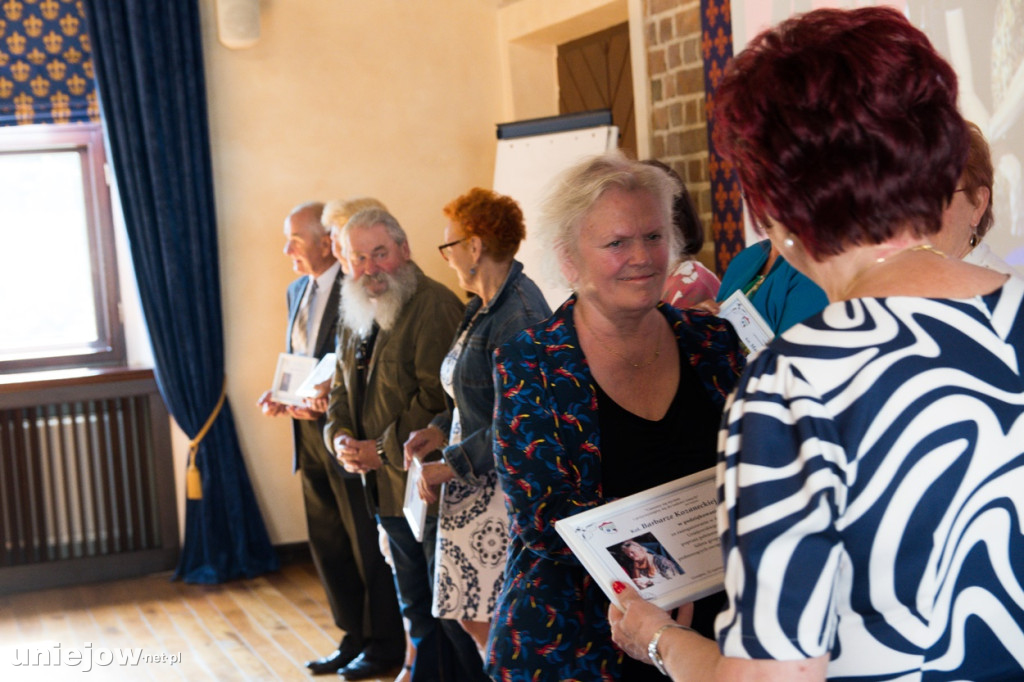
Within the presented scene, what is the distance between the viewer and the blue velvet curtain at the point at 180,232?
5.29 m

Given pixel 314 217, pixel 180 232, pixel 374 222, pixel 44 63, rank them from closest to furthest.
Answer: pixel 374 222 → pixel 314 217 → pixel 44 63 → pixel 180 232

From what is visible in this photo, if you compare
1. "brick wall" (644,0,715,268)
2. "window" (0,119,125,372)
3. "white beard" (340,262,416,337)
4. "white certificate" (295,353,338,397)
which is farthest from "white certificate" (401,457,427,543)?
"window" (0,119,125,372)

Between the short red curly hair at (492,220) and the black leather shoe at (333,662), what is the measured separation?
1.91 metres

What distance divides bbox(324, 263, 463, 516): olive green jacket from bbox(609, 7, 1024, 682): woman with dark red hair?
2.55 meters

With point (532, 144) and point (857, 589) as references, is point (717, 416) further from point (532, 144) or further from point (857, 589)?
point (532, 144)

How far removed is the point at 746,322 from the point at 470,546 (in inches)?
53.1

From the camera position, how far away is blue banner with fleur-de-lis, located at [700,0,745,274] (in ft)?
13.9

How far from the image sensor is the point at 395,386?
3629mm

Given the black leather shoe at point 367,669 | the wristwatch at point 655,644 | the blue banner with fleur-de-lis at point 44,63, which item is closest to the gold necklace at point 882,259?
the wristwatch at point 655,644

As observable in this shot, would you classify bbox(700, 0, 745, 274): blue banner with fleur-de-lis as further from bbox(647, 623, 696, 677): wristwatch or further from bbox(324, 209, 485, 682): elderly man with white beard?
bbox(647, 623, 696, 677): wristwatch

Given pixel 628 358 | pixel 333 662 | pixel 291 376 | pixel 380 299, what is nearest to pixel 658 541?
pixel 628 358

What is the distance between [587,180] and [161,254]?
13.0 ft

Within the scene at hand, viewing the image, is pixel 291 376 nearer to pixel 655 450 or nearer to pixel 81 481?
pixel 81 481

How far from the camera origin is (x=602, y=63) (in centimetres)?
562
